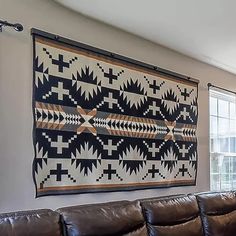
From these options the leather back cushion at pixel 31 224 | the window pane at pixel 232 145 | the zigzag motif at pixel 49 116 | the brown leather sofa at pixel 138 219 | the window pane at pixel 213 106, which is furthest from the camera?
the window pane at pixel 232 145

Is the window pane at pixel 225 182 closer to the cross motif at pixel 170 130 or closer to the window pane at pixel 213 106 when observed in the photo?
the window pane at pixel 213 106

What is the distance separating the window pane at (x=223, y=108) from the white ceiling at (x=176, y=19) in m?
1.00

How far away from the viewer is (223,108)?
4648mm

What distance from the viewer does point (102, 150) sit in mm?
2971

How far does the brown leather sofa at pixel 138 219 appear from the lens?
199 centimetres

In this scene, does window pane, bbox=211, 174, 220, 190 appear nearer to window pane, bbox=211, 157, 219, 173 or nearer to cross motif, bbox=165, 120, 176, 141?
window pane, bbox=211, 157, 219, 173

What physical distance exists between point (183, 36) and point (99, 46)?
2.76 ft

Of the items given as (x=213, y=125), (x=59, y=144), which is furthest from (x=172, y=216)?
(x=213, y=125)

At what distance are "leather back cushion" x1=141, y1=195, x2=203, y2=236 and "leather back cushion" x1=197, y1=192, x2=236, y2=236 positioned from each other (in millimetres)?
103

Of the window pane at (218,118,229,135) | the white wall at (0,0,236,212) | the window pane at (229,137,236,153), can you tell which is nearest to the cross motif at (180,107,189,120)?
the window pane at (218,118,229,135)

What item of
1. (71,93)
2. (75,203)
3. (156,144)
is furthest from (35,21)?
(156,144)

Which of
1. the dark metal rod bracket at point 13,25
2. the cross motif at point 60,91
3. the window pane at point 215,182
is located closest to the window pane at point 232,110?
the window pane at point 215,182

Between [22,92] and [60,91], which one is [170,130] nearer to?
[60,91]

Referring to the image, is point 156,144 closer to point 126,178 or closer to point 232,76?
point 126,178
